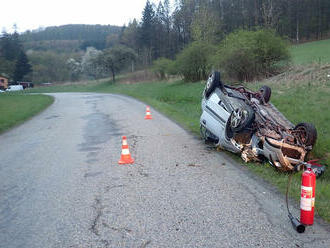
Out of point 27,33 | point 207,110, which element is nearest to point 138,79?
point 207,110

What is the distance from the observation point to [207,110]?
28.5 ft

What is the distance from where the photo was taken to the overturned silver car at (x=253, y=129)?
609 centimetres

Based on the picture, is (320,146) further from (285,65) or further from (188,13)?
(188,13)

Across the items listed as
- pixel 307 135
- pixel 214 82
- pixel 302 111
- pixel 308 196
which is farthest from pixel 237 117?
pixel 302 111

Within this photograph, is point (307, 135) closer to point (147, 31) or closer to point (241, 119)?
point (241, 119)

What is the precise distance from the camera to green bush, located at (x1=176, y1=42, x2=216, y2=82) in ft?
115

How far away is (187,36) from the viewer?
72812mm

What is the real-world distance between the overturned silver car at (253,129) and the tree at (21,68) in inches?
3351

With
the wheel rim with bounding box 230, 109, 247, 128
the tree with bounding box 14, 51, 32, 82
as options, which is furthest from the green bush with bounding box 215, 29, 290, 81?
the tree with bounding box 14, 51, 32, 82

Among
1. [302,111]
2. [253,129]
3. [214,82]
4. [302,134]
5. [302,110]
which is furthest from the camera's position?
[302,110]

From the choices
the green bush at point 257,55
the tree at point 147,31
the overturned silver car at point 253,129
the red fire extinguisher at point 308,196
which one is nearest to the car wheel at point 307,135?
the overturned silver car at point 253,129

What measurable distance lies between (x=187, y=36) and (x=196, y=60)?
39276 mm

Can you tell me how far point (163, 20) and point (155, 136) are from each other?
70.1 m

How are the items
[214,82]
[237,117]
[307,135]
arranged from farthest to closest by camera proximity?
1. [214,82]
2. [237,117]
3. [307,135]
